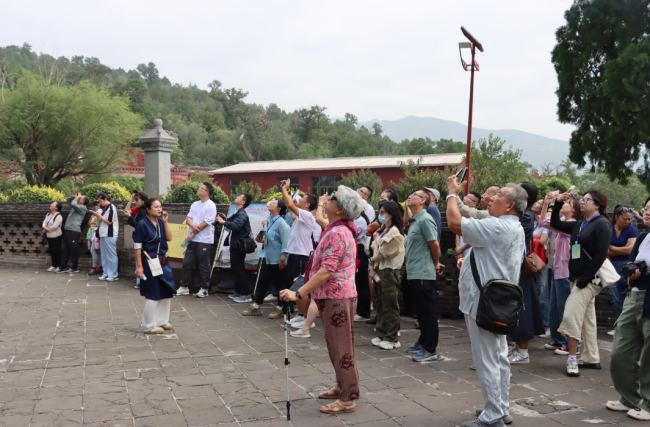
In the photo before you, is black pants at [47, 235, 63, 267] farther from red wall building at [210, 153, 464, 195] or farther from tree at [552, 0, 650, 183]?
red wall building at [210, 153, 464, 195]

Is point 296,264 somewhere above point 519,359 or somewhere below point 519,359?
above

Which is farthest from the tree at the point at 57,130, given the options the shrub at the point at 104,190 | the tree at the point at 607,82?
the tree at the point at 607,82

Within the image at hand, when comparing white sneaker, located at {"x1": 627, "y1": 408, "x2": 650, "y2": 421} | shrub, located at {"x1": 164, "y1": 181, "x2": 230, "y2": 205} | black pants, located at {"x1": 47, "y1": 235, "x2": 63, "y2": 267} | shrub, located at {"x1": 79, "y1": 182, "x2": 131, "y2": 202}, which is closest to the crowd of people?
white sneaker, located at {"x1": 627, "y1": 408, "x2": 650, "y2": 421}

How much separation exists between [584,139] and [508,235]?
20041 millimetres

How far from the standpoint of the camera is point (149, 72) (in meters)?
137

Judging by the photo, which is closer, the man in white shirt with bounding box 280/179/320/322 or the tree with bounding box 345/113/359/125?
the man in white shirt with bounding box 280/179/320/322

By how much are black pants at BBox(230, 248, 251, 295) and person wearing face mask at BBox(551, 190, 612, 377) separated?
526cm

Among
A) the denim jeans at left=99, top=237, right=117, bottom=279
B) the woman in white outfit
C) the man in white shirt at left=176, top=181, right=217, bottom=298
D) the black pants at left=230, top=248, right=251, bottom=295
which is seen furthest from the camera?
the denim jeans at left=99, top=237, right=117, bottom=279

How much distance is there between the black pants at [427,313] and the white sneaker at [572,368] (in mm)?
1295

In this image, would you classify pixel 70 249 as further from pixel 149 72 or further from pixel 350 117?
pixel 149 72

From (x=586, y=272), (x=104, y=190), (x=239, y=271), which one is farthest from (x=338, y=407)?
(x=104, y=190)

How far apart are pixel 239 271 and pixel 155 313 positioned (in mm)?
2311

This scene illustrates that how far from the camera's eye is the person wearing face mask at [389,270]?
607 cm

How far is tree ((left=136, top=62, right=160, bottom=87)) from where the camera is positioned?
447 feet
